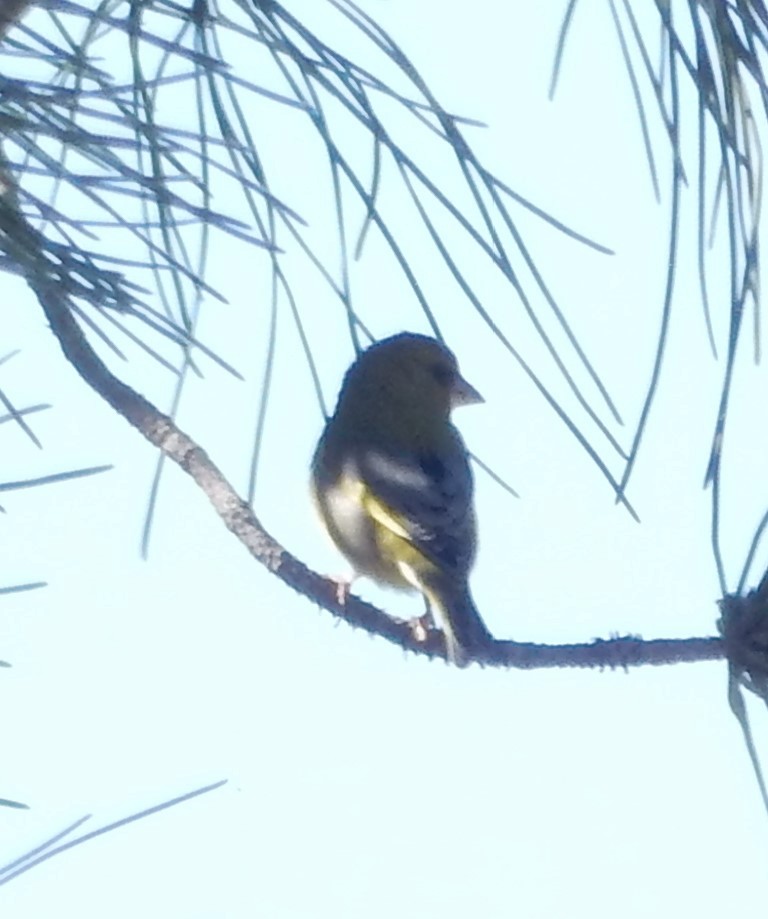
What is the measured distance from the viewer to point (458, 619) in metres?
1.07

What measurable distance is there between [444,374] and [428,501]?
38cm

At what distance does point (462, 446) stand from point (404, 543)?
264mm

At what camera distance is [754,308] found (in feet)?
2.47

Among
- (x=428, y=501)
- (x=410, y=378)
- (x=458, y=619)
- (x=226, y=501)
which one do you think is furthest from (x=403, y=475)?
(x=226, y=501)

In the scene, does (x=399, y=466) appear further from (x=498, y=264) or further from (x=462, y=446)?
(x=498, y=264)

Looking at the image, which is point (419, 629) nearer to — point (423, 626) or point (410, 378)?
point (423, 626)

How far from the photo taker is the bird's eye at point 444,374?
71.4 inches

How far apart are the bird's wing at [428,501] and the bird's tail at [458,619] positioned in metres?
0.05

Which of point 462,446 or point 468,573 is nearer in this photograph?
point 468,573

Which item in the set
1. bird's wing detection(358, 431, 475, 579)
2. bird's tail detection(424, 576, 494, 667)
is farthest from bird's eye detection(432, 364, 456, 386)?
bird's tail detection(424, 576, 494, 667)

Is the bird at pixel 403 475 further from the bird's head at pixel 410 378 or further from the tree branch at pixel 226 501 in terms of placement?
the tree branch at pixel 226 501

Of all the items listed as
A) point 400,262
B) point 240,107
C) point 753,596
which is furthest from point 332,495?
point 753,596

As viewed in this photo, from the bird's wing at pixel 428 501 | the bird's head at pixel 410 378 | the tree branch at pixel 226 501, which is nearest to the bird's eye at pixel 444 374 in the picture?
the bird's head at pixel 410 378

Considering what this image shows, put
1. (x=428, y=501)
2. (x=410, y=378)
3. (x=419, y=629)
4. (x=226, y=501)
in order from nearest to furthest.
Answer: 1. (x=226, y=501)
2. (x=419, y=629)
3. (x=428, y=501)
4. (x=410, y=378)
